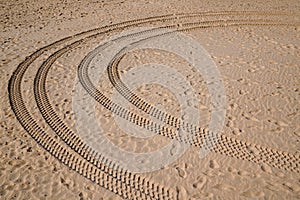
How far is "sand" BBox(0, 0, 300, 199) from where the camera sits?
4.55 metres

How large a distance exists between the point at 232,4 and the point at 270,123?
5.38 m

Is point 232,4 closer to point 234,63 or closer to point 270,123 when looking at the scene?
point 234,63

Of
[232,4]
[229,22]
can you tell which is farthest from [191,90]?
[232,4]

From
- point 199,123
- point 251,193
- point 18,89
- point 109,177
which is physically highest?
point 199,123

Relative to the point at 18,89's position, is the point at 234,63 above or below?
above

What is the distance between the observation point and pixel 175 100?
20.1 ft

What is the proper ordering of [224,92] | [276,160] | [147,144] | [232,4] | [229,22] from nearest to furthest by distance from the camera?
[276,160] < [147,144] < [224,92] < [229,22] < [232,4]

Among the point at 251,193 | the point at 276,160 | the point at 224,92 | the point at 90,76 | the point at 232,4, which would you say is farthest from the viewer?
the point at 232,4

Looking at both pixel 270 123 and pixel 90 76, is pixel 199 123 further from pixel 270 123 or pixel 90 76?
pixel 90 76

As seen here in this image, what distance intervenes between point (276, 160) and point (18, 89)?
202 inches

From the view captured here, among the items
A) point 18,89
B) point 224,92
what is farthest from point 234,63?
point 18,89

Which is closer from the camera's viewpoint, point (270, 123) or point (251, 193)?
point (251, 193)

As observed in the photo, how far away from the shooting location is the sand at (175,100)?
455 cm

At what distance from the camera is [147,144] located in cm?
521
